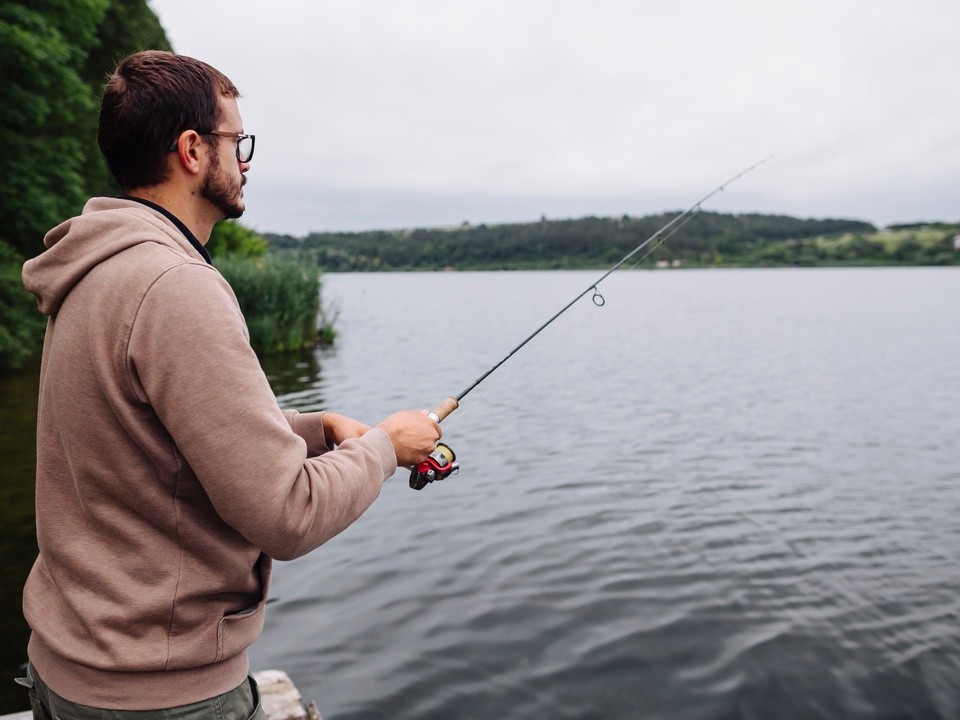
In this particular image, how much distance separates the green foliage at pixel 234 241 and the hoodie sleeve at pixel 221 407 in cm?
3239

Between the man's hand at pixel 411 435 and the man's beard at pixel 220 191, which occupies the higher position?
the man's beard at pixel 220 191

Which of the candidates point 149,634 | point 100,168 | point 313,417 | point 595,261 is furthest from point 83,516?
point 100,168

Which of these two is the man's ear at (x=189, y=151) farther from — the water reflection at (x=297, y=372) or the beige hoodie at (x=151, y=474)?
the water reflection at (x=297, y=372)

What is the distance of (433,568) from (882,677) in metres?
3.54

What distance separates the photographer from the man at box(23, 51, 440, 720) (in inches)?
58.5

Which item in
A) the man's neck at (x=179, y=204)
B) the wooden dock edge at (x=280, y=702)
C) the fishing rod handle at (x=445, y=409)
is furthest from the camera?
the wooden dock edge at (x=280, y=702)

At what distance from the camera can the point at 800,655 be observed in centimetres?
527

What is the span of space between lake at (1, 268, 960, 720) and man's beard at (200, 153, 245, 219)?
10.5 ft

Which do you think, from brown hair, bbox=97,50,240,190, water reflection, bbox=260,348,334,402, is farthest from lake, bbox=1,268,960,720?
brown hair, bbox=97,50,240,190

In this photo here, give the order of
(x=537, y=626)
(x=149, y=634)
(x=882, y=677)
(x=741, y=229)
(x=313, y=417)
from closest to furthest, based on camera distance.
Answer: (x=149, y=634) → (x=313, y=417) → (x=882, y=677) → (x=537, y=626) → (x=741, y=229)

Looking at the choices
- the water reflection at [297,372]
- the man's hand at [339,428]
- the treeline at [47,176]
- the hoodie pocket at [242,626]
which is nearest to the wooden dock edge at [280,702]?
the man's hand at [339,428]

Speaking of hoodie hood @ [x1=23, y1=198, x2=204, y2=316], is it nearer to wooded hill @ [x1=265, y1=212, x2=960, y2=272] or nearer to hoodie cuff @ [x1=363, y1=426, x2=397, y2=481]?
hoodie cuff @ [x1=363, y1=426, x2=397, y2=481]

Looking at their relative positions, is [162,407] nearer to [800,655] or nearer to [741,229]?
[800,655]

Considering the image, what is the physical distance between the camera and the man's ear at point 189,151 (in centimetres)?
173
